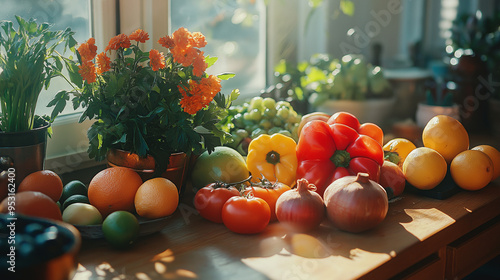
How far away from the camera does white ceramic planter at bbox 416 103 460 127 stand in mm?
1696

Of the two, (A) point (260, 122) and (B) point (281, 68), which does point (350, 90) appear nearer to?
(B) point (281, 68)

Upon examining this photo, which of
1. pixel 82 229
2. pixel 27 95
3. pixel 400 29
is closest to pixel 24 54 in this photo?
pixel 27 95

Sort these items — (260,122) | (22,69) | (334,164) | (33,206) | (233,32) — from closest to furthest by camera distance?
(33,206) < (22,69) < (334,164) < (260,122) < (233,32)

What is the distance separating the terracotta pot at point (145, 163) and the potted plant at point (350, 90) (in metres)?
0.72

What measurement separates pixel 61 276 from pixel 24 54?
18.5 inches

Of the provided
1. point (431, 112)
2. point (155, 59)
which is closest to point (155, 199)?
point (155, 59)

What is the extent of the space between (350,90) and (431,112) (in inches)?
10.8

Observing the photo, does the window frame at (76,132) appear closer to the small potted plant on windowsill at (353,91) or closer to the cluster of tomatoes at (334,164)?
the cluster of tomatoes at (334,164)

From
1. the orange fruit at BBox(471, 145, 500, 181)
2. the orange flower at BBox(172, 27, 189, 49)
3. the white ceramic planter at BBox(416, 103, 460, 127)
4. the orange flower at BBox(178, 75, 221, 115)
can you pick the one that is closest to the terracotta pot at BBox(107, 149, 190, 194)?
the orange flower at BBox(178, 75, 221, 115)

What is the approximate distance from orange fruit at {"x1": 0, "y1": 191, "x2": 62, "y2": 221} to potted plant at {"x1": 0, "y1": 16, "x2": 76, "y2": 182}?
0.15 metres

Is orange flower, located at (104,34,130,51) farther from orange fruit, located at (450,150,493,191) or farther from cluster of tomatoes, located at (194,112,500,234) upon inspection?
orange fruit, located at (450,150,493,191)

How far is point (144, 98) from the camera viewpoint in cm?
103

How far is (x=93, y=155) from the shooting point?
105 centimetres

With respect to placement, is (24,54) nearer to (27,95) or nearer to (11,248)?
(27,95)
